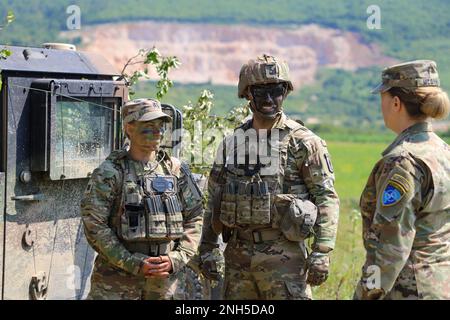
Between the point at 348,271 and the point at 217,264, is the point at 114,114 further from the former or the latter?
the point at 348,271

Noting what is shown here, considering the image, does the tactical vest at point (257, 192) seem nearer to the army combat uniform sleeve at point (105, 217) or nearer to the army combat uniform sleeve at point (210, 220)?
the army combat uniform sleeve at point (210, 220)

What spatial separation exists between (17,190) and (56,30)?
80830 millimetres

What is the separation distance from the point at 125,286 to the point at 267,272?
2.64ft

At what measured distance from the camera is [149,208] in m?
5.51

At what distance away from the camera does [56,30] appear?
85.6 metres

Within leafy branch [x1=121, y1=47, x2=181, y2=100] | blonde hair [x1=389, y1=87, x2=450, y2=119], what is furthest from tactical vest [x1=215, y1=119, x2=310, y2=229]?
leafy branch [x1=121, y1=47, x2=181, y2=100]

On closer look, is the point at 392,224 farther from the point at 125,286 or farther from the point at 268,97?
the point at 125,286

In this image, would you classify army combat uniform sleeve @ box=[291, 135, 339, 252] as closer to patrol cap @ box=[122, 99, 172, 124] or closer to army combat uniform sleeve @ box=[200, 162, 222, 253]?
army combat uniform sleeve @ box=[200, 162, 222, 253]

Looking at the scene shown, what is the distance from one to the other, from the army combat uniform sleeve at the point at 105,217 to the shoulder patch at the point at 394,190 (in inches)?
57.9

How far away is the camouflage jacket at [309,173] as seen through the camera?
5.61 metres

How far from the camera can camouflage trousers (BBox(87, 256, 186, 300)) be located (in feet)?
A: 18.1

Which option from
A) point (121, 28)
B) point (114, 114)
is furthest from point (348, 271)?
point (121, 28)

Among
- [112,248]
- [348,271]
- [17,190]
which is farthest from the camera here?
[348,271]

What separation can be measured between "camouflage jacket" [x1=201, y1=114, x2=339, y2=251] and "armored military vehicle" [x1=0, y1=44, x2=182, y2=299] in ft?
4.89
